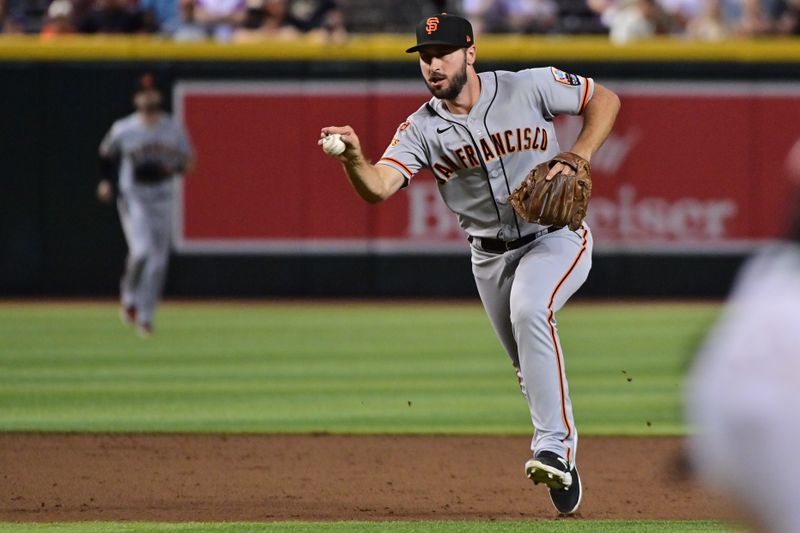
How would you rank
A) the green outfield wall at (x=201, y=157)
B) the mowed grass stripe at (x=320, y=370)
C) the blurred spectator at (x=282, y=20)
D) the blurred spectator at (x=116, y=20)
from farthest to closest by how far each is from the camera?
the blurred spectator at (x=282, y=20) → the blurred spectator at (x=116, y=20) → the green outfield wall at (x=201, y=157) → the mowed grass stripe at (x=320, y=370)

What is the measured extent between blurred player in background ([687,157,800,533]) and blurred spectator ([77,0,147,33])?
15.2 m

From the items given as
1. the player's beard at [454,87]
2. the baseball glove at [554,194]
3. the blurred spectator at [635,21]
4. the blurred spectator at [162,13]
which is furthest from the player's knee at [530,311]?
the blurred spectator at [162,13]

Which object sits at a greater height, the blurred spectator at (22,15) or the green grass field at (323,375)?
the blurred spectator at (22,15)

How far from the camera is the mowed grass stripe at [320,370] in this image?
8711 mm

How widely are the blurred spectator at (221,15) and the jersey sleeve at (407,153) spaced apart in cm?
1117

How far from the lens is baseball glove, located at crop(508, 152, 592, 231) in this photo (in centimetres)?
553

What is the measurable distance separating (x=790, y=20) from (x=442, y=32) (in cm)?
1210

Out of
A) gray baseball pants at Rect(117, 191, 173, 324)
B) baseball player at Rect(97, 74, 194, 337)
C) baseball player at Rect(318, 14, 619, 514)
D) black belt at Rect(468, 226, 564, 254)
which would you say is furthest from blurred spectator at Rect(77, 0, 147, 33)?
black belt at Rect(468, 226, 564, 254)

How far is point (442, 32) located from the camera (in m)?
5.67

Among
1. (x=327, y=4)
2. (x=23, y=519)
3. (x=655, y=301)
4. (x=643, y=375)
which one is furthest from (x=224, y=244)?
(x=23, y=519)

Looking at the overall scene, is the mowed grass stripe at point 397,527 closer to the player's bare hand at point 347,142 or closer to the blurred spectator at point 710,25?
the player's bare hand at point 347,142

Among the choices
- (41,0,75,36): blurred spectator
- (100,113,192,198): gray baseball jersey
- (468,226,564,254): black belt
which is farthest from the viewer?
(41,0,75,36): blurred spectator

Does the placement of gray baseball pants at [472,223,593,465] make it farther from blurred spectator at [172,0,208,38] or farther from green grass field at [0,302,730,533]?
blurred spectator at [172,0,208,38]

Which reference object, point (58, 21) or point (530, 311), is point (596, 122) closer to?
point (530, 311)
